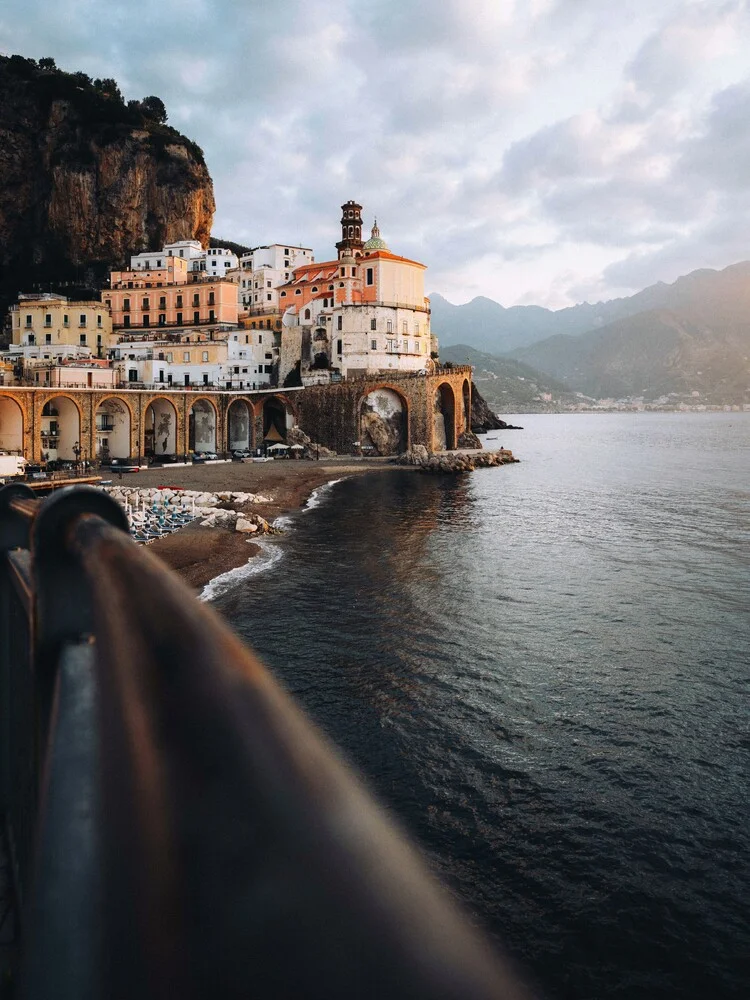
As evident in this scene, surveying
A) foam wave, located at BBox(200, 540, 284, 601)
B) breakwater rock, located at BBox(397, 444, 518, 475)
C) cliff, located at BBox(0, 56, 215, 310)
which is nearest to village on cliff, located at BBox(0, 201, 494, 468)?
breakwater rock, located at BBox(397, 444, 518, 475)

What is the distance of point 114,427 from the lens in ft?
199

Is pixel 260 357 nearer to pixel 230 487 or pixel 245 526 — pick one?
pixel 230 487

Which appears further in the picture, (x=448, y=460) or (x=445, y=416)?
(x=445, y=416)

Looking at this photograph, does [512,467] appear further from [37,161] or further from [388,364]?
[37,161]

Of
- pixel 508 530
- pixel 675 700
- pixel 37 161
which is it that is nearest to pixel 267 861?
pixel 675 700

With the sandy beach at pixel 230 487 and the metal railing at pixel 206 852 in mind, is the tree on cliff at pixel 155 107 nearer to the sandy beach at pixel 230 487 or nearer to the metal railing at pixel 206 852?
the sandy beach at pixel 230 487

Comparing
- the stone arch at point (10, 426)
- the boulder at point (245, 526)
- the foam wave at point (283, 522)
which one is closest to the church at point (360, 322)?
the stone arch at point (10, 426)

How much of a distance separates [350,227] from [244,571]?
66.7 meters

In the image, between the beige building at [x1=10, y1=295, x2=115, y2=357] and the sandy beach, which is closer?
→ the sandy beach

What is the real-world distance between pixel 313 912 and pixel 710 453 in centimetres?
9689

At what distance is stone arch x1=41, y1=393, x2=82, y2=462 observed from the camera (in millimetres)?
55781

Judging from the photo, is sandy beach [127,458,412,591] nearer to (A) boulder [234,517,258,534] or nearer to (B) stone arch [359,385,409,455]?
(A) boulder [234,517,258,534]

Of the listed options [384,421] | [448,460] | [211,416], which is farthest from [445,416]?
[211,416]

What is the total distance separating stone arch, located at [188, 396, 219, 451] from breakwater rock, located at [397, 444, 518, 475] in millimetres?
19042
